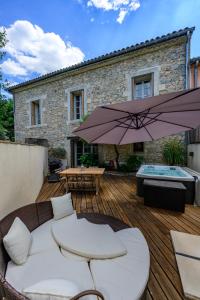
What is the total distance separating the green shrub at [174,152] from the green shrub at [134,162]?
3.66ft

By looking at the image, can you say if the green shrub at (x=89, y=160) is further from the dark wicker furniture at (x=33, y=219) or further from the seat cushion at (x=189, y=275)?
A: the seat cushion at (x=189, y=275)

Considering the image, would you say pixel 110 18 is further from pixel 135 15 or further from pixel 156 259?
pixel 156 259

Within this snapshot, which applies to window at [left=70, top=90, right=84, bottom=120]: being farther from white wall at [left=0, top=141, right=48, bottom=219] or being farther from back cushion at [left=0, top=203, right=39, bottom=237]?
back cushion at [left=0, top=203, right=39, bottom=237]

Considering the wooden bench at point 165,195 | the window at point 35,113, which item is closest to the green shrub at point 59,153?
the window at point 35,113

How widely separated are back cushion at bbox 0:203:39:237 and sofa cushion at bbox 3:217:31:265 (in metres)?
0.09

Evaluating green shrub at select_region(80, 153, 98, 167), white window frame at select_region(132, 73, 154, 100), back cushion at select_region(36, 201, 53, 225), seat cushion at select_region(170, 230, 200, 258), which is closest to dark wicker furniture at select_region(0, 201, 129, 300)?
back cushion at select_region(36, 201, 53, 225)

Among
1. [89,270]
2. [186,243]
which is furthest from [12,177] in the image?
[186,243]

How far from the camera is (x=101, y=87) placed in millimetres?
7609

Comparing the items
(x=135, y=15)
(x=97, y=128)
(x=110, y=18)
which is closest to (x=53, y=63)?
(x=110, y=18)

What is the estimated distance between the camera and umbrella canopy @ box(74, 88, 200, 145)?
175 centimetres

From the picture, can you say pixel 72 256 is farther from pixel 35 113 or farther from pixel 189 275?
pixel 35 113

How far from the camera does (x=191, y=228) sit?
2.73 metres

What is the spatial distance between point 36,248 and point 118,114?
2028 millimetres

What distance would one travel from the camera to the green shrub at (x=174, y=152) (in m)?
6.07
